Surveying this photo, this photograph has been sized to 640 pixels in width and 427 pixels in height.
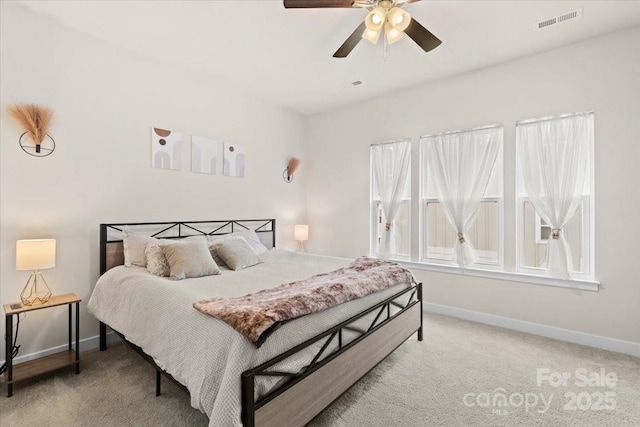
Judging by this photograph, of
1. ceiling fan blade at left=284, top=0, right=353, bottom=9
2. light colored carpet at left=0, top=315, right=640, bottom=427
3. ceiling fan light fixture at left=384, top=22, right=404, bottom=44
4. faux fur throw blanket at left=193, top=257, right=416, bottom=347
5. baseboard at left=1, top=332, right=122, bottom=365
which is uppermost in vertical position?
ceiling fan blade at left=284, top=0, right=353, bottom=9

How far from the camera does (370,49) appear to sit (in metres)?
3.16

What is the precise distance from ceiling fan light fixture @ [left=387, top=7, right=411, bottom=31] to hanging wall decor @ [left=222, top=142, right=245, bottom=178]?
8.73 ft

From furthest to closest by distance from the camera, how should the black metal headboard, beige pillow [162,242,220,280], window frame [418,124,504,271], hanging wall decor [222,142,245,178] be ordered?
hanging wall decor [222,142,245,178]
window frame [418,124,504,271]
the black metal headboard
beige pillow [162,242,220,280]

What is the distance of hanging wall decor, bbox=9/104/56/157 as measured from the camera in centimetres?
251

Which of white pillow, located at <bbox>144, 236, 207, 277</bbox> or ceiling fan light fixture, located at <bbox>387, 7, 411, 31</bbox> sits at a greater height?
ceiling fan light fixture, located at <bbox>387, 7, 411, 31</bbox>

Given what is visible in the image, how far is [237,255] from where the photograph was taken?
3.14m

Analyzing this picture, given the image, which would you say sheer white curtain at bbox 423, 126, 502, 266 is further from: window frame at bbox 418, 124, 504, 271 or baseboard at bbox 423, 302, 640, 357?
baseboard at bbox 423, 302, 640, 357

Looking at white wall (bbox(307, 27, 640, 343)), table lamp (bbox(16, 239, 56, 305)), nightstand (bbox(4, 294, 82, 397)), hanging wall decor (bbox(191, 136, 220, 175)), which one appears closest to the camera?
nightstand (bbox(4, 294, 82, 397))

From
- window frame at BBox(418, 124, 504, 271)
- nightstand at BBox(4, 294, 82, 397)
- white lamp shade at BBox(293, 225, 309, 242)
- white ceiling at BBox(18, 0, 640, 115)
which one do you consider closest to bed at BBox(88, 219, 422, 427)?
nightstand at BBox(4, 294, 82, 397)

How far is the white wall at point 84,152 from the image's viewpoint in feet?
8.27

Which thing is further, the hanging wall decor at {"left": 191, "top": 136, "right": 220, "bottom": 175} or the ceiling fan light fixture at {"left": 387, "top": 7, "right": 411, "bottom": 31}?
the hanging wall decor at {"left": 191, "top": 136, "right": 220, "bottom": 175}

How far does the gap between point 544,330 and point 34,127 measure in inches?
207

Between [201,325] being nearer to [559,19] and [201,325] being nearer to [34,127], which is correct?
[34,127]

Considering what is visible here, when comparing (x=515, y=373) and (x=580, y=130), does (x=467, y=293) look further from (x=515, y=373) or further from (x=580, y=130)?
(x=580, y=130)
